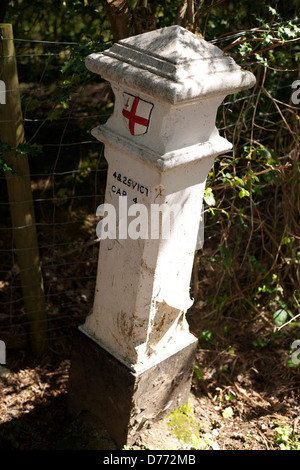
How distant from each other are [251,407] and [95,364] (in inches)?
46.0

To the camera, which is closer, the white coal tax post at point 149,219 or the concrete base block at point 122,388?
the white coal tax post at point 149,219

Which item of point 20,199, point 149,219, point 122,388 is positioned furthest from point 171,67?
point 122,388

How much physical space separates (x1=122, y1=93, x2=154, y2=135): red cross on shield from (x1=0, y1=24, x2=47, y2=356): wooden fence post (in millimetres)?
907

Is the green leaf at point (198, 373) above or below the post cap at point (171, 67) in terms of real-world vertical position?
below

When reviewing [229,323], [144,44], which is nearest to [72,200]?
[229,323]

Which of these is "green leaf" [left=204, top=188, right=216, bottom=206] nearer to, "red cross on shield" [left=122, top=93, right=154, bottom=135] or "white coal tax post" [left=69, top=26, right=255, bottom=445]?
"white coal tax post" [left=69, top=26, right=255, bottom=445]

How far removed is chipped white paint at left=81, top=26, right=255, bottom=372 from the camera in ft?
7.67

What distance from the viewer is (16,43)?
447 cm

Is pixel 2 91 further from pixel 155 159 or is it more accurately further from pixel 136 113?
pixel 155 159

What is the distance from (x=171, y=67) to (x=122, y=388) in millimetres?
1762

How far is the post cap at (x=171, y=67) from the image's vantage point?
2.25 meters

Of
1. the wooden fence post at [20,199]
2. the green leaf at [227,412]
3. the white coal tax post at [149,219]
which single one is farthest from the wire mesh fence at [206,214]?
the white coal tax post at [149,219]

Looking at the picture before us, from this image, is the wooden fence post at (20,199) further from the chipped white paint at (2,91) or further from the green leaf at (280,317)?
the green leaf at (280,317)

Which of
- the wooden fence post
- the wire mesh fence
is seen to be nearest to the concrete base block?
the wooden fence post
